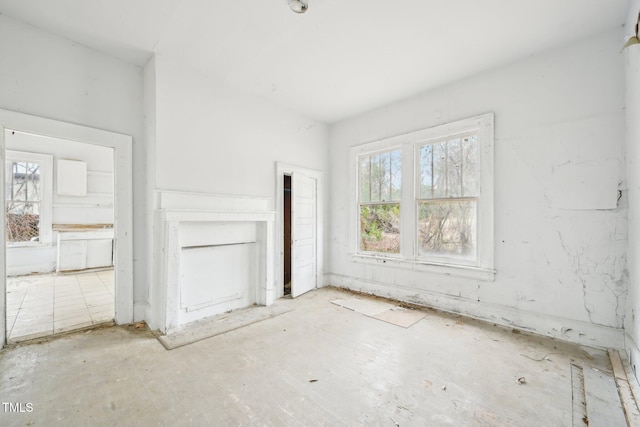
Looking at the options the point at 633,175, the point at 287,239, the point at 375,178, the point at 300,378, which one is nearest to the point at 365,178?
the point at 375,178

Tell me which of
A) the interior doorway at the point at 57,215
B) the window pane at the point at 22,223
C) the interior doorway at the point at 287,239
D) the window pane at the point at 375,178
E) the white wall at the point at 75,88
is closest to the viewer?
the white wall at the point at 75,88

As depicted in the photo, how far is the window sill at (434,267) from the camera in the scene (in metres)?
3.21

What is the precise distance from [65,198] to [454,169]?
761 centimetres

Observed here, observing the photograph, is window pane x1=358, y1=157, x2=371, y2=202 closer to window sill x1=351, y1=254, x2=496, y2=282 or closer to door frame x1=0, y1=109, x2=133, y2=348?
window sill x1=351, y1=254, x2=496, y2=282

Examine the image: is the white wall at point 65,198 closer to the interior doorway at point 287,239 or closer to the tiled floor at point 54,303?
the tiled floor at point 54,303

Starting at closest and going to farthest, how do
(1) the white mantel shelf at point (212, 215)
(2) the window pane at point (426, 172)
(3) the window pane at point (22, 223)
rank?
(1) the white mantel shelf at point (212, 215) → (2) the window pane at point (426, 172) → (3) the window pane at point (22, 223)

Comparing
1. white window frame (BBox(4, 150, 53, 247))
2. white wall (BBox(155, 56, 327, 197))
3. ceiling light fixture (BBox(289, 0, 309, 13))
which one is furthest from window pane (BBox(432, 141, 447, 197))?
white window frame (BBox(4, 150, 53, 247))

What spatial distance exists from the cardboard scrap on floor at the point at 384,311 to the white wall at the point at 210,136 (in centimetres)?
183

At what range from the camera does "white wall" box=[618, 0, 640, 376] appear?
208 cm

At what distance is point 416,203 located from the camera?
152 inches

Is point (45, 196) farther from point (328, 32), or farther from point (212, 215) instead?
point (328, 32)

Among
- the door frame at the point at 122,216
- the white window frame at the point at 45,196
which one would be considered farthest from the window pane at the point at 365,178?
the white window frame at the point at 45,196

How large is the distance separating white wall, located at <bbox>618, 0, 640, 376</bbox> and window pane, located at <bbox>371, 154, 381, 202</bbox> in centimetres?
264

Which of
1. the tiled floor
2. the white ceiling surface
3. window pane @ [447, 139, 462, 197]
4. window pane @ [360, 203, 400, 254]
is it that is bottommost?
the tiled floor
